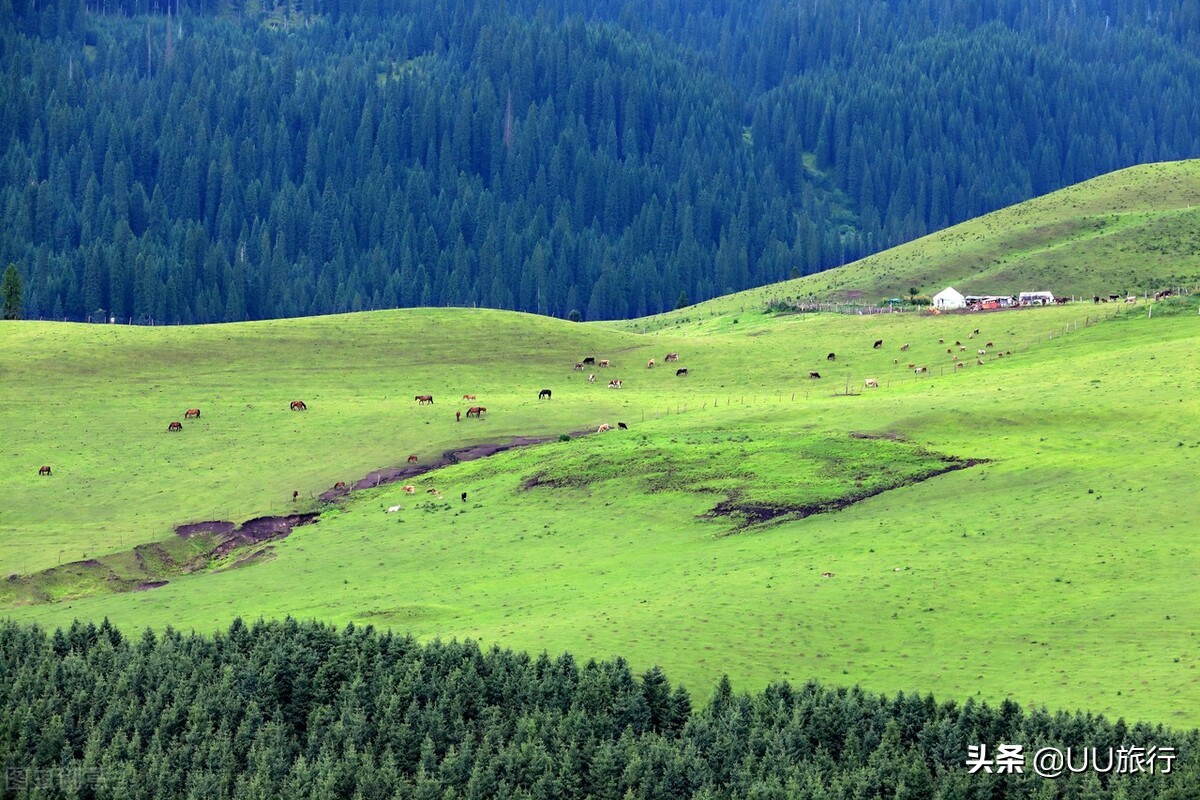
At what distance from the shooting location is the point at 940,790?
5181 cm

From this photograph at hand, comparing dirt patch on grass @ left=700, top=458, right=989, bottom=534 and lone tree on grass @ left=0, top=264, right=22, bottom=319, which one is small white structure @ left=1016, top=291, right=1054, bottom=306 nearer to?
dirt patch on grass @ left=700, top=458, right=989, bottom=534

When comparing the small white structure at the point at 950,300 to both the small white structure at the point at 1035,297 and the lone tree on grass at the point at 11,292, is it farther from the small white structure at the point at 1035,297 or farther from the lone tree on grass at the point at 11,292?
the lone tree on grass at the point at 11,292

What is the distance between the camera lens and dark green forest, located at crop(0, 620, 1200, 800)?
175ft

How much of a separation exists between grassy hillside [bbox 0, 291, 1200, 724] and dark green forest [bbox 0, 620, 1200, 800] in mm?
5031

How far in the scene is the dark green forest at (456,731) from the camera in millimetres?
53375

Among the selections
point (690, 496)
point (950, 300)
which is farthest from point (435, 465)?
point (950, 300)

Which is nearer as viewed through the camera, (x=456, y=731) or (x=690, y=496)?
(x=456, y=731)

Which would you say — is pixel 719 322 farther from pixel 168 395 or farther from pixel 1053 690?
pixel 1053 690

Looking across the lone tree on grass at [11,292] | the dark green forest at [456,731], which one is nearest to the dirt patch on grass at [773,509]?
the dark green forest at [456,731]

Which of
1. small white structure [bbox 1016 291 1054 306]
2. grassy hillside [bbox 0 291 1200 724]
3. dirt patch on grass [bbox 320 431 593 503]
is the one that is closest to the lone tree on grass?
grassy hillside [bbox 0 291 1200 724]

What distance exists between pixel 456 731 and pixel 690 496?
3516 cm

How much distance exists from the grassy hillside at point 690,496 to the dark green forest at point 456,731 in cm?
503

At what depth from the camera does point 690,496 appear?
92375 millimetres

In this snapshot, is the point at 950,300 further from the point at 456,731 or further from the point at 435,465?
the point at 456,731
